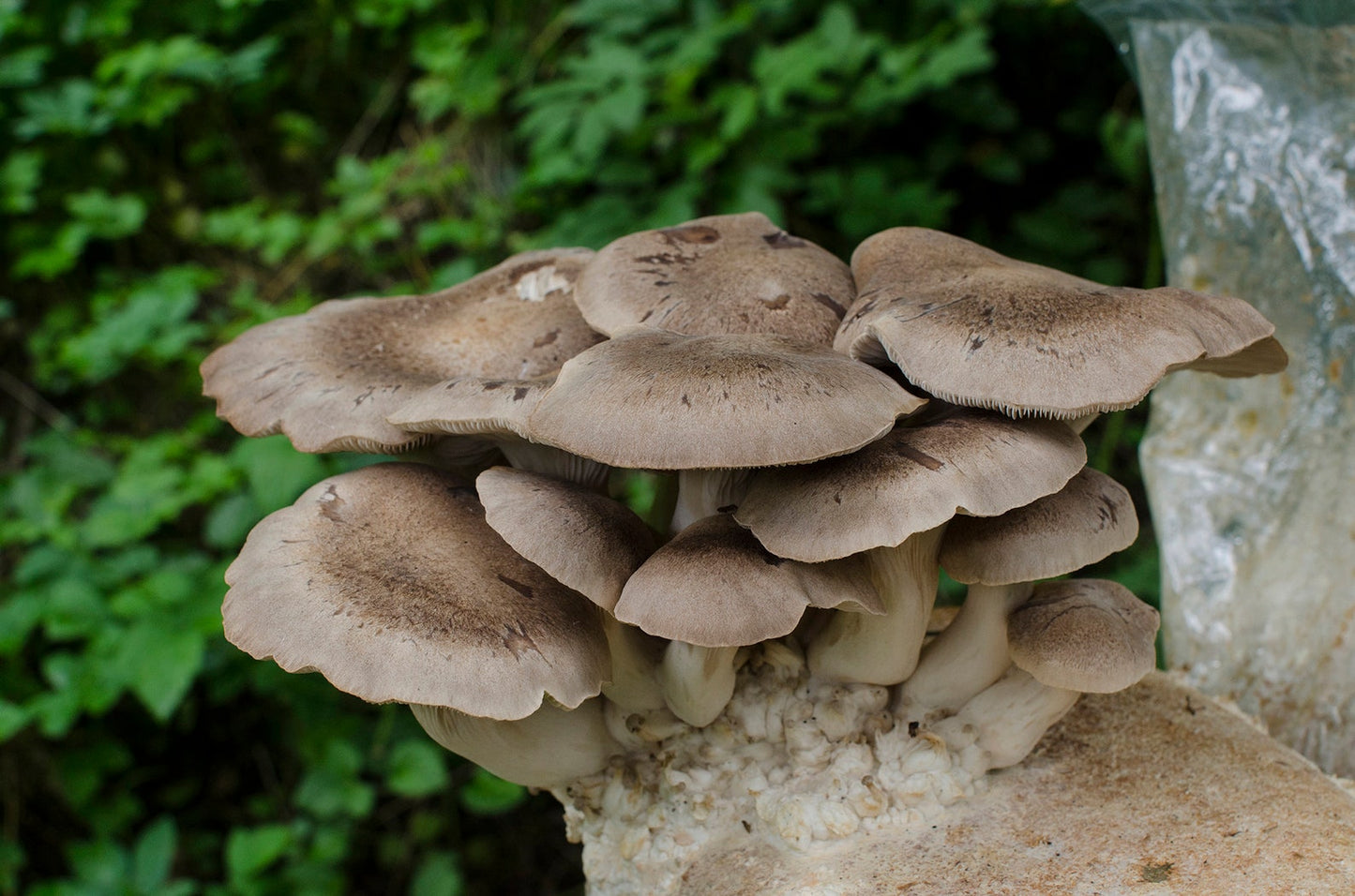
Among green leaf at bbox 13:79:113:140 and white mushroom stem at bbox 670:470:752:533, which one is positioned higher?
white mushroom stem at bbox 670:470:752:533

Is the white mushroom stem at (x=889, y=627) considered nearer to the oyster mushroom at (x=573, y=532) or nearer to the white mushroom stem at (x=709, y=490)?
the white mushroom stem at (x=709, y=490)

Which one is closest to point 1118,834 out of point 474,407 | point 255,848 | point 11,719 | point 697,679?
point 697,679

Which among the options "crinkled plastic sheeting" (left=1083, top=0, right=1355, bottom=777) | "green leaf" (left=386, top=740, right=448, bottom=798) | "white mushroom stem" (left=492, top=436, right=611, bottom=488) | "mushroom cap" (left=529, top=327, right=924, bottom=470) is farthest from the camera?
"green leaf" (left=386, top=740, right=448, bottom=798)

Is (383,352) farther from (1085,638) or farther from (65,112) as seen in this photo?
(65,112)

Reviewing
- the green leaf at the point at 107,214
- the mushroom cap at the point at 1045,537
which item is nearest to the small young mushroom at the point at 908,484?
the mushroom cap at the point at 1045,537

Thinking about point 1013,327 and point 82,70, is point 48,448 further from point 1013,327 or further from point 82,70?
point 1013,327

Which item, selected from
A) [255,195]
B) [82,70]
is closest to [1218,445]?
[255,195]

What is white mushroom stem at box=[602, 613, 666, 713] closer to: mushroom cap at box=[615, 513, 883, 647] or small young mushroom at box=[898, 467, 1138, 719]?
mushroom cap at box=[615, 513, 883, 647]

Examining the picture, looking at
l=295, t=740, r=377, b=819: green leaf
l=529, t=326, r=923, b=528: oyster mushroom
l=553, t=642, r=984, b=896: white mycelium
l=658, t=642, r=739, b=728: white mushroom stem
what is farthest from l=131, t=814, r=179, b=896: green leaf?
l=529, t=326, r=923, b=528: oyster mushroom
